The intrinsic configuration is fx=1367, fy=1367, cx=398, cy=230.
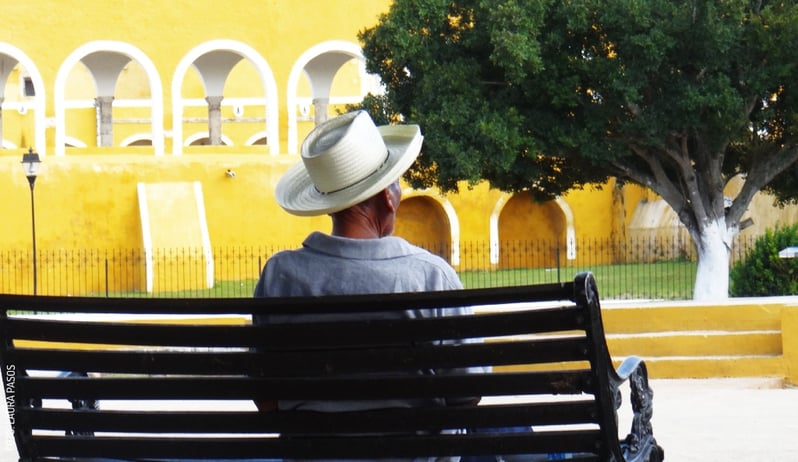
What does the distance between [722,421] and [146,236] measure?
680 inches

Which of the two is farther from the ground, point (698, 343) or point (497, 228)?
point (497, 228)

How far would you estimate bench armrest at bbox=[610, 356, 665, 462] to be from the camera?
9.29 feet

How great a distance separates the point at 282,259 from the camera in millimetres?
2828

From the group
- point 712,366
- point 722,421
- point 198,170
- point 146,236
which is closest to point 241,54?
point 198,170

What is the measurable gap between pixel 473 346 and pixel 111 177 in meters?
22.1

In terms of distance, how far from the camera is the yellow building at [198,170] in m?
23.4

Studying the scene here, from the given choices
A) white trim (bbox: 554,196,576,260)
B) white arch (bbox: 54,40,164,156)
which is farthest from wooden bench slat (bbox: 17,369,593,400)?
white trim (bbox: 554,196,576,260)

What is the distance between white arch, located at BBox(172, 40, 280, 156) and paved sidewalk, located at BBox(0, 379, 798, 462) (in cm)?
1720

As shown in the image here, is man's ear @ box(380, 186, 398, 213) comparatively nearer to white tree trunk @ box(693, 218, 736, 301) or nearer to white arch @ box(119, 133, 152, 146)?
white tree trunk @ box(693, 218, 736, 301)

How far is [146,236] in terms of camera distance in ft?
76.6

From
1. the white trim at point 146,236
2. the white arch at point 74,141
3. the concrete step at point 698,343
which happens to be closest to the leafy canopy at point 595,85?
the white trim at point 146,236

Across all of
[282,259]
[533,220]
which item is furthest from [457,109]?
[282,259]

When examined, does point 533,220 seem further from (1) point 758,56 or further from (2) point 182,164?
(1) point 758,56

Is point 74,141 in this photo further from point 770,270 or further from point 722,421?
point 722,421
